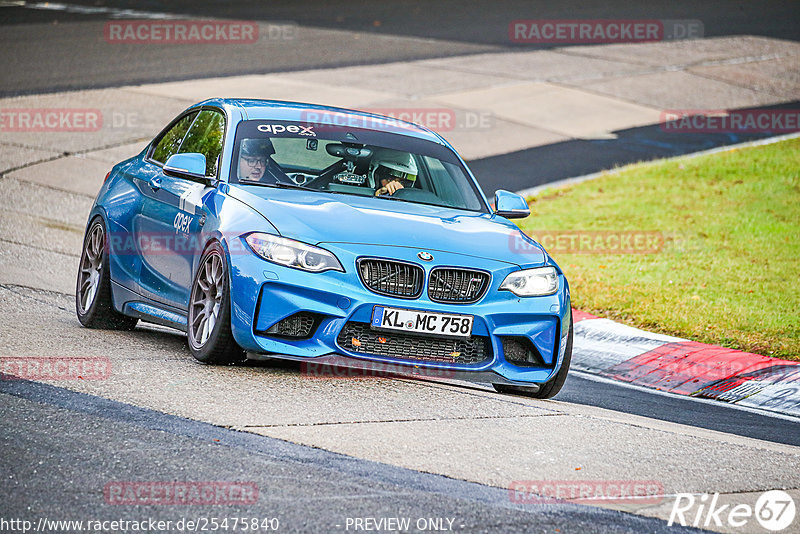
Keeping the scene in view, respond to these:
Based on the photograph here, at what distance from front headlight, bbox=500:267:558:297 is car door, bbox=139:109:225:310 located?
185cm

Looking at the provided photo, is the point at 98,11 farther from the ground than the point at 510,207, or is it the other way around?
the point at 510,207

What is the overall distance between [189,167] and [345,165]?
1044 millimetres

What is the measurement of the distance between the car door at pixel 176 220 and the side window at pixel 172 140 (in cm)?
11

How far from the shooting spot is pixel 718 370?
9.08 metres

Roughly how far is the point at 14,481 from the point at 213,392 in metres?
1.66

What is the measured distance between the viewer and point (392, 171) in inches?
321

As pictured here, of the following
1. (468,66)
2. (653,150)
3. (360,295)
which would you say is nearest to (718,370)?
(360,295)

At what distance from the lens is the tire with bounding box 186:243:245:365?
6.84 m
